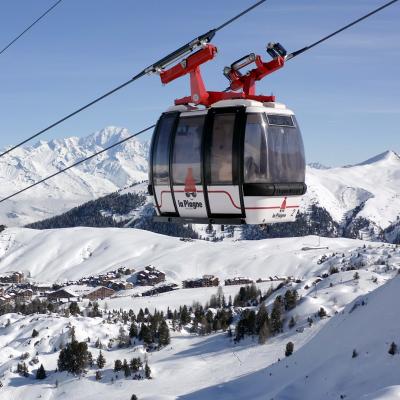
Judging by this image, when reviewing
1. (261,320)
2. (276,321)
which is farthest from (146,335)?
(276,321)

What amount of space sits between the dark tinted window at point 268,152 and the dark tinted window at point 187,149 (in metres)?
1.44

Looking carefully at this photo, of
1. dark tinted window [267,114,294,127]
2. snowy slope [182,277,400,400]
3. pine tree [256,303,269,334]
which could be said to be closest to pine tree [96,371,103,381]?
snowy slope [182,277,400,400]

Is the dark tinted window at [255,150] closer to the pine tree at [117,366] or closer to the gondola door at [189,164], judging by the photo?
the gondola door at [189,164]

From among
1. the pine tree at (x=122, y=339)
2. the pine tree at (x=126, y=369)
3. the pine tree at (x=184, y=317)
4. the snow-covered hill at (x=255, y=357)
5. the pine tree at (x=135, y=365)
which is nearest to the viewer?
the snow-covered hill at (x=255, y=357)

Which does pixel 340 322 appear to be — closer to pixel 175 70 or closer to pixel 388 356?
pixel 388 356

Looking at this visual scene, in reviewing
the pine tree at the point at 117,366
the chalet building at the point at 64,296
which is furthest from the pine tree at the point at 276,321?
the chalet building at the point at 64,296

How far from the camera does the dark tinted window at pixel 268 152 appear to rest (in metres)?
16.4

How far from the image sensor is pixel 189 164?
17.2m

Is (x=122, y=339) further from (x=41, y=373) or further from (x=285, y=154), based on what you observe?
(x=285, y=154)

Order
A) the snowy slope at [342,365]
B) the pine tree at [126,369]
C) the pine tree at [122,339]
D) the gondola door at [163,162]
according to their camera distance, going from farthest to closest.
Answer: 1. the pine tree at [122,339]
2. the pine tree at [126,369]
3. the snowy slope at [342,365]
4. the gondola door at [163,162]

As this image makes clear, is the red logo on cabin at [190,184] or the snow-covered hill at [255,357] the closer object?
the red logo on cabin at [190,184]

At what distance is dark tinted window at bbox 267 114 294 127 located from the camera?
16797 mm

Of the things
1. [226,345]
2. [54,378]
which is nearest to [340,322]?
[226,345]

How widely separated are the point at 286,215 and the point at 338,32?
5978 millimetres
